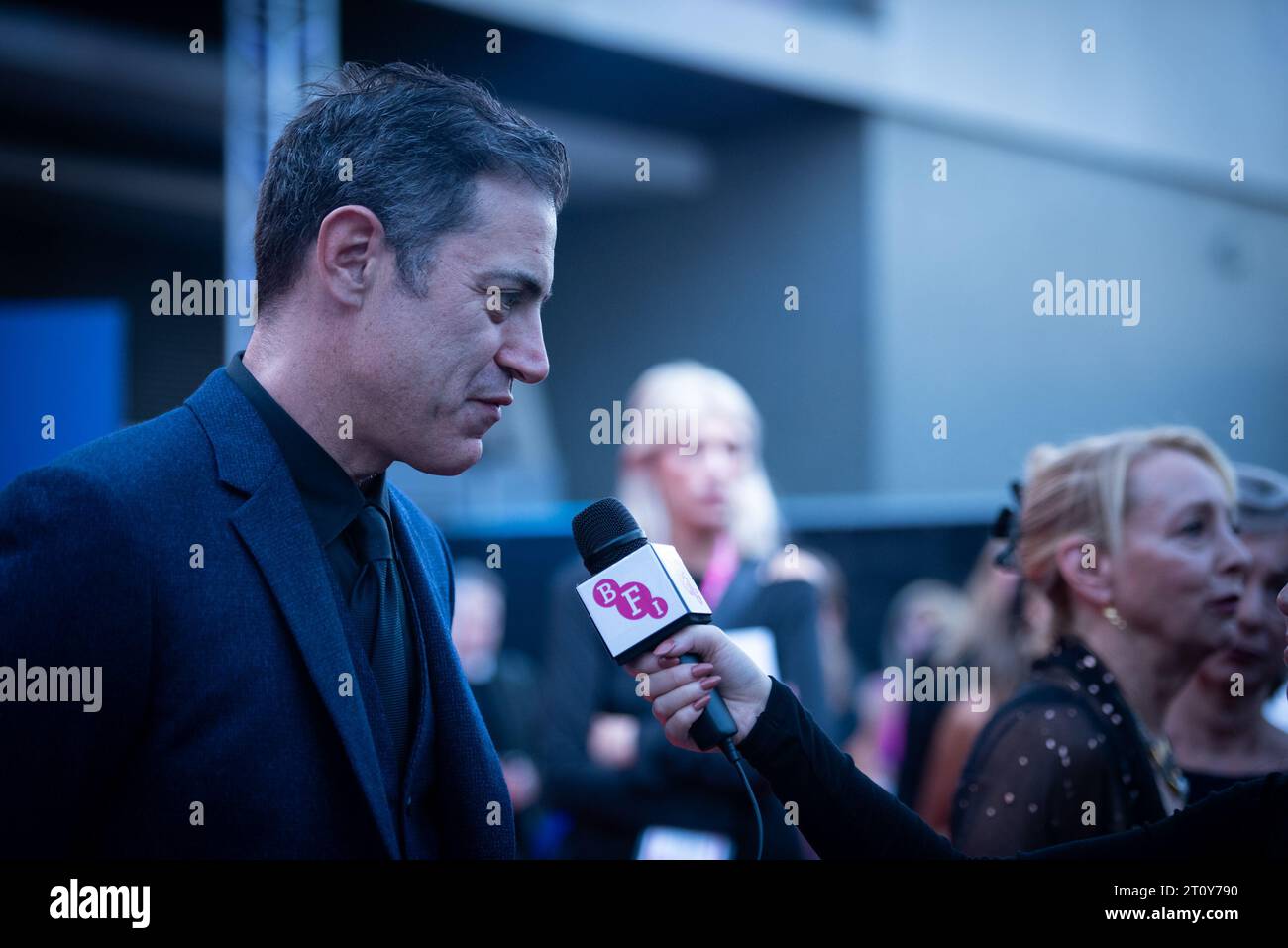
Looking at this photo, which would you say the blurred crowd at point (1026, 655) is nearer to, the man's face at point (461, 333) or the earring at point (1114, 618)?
the earring at point (1114, 618)

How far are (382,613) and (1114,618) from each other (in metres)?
1.45

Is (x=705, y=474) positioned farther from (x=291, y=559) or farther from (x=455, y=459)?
(x=291, y=559)

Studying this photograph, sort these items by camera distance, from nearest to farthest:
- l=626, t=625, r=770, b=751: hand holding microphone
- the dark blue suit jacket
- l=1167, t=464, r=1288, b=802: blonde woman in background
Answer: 1. the dark blue suit jacket
2. l=626, t=625, r=770, b=751: hand holding microphone
3. l=1167, t=464, r=1288, b=802: blonde woman in background

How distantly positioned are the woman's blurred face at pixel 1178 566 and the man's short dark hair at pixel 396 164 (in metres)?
1.32

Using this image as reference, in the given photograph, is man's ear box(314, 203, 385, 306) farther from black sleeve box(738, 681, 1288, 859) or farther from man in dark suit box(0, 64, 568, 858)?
black sleeve box(738, 681, 1288, 859)

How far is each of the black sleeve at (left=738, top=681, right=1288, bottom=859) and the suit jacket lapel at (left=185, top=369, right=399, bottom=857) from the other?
546 millimetres

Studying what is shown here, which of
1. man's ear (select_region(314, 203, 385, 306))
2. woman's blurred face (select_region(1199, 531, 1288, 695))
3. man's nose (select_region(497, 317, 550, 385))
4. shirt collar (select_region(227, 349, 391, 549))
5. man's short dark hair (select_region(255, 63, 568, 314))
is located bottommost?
woman's blurred face (select_region(1199, 531, 1288, 695))

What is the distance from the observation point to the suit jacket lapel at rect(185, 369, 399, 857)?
1.46m

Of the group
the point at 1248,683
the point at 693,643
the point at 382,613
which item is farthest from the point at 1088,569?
the point at 382,613

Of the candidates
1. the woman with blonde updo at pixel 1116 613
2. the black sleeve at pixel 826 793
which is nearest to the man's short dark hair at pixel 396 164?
the black sleeve at pixel 826 793

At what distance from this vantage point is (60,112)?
8164mm

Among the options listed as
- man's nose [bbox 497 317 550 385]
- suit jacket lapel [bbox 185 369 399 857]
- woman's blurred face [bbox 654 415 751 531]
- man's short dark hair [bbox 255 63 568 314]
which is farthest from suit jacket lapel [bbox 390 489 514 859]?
woman's blurred face [bbox 654 415 751 531]

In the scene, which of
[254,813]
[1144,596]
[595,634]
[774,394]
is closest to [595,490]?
[774,394]
